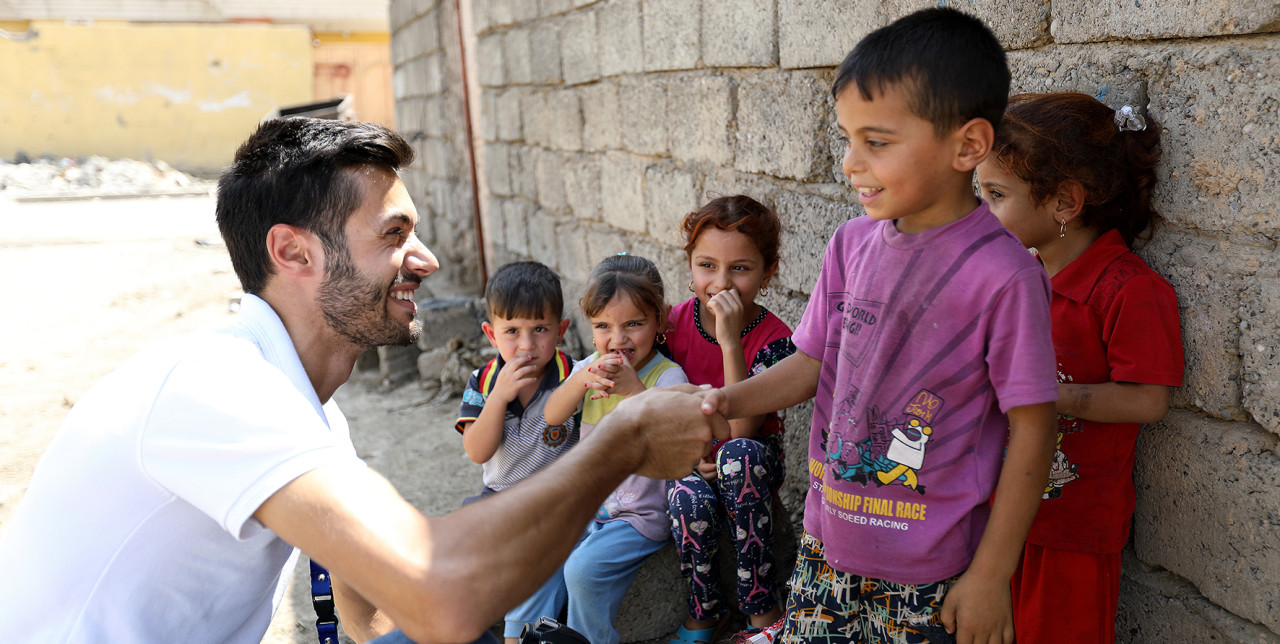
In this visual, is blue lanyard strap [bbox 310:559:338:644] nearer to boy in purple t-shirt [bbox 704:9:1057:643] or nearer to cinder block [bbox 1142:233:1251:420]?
boy in purple t-shirt [bbox 704:9:1057:643]

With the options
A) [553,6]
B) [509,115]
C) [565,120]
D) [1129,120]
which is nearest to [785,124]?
[1129,120]

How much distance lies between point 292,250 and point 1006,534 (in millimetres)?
1555

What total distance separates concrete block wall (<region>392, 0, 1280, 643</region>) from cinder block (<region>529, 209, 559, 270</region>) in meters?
0.11

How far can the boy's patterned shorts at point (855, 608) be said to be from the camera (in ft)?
5.64

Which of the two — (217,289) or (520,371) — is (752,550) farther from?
(217,289)

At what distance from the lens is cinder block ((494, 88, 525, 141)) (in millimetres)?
6133

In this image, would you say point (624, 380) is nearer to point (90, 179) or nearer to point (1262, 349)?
point (1262, 349)

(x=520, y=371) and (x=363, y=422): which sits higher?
(x=520, y=371)

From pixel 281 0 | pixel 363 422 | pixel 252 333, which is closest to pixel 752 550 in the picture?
pixel 252 333

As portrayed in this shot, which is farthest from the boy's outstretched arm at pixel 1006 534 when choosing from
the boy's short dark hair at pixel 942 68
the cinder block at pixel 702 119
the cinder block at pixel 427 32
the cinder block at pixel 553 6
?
the cinder block at pixel 427 32

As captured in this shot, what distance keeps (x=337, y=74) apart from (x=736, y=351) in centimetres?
2472

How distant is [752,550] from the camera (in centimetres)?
249

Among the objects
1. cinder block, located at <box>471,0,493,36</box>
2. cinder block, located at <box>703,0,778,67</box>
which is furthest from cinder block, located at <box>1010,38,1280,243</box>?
cinder block, located at <box>471,0,493,36</box>

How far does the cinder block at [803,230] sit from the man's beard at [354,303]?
4.82 ft
